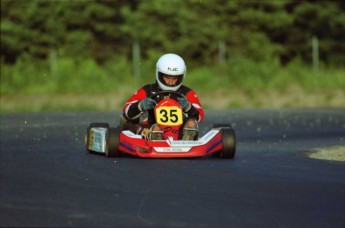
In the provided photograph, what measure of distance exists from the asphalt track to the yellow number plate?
0.67m

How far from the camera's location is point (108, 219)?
7746mm

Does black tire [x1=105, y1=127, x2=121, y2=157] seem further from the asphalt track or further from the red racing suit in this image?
the red racing suit

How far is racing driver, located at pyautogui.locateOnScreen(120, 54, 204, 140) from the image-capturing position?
534 inches

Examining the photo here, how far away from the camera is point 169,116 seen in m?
13.4

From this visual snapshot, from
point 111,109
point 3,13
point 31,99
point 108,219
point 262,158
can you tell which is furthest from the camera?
point 3,13

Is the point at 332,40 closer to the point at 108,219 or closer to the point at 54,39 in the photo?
the point at 54,39

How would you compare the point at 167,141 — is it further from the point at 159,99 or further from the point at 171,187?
the point at 171,187

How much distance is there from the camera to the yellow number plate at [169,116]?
1332cm

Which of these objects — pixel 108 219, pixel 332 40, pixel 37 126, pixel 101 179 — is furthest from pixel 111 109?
pixel 108 219

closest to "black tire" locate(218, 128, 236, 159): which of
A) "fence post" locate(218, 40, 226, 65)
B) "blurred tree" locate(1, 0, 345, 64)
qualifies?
"fence post" locate(218, 40, 226, 65)

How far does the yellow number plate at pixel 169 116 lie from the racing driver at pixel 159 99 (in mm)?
120

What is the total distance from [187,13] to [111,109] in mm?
12441

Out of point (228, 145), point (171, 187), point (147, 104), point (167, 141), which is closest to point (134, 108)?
point (147, 104)

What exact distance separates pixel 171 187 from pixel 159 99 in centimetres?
412
